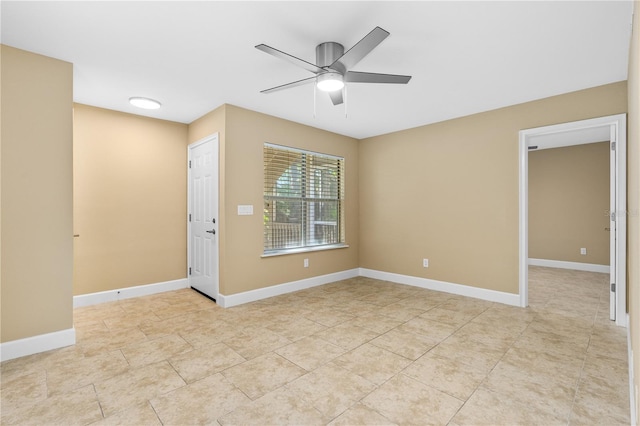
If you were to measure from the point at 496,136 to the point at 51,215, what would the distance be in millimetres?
4826

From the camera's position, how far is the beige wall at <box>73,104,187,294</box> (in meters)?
3.71

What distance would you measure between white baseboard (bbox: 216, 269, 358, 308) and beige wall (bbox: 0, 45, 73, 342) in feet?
4.93

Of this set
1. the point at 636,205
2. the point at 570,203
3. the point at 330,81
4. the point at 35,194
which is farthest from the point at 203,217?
the point at 570,203

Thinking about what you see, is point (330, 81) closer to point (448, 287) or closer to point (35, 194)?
point (35, 194)

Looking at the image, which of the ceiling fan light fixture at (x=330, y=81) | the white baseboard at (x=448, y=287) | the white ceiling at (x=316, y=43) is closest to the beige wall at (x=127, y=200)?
the white ceiling at (x=316, y=43)

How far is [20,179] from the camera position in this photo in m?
2.44

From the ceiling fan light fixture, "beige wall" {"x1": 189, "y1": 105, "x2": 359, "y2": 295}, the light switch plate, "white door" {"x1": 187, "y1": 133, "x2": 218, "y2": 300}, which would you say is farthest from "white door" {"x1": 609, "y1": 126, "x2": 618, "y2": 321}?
"white door" {"x1": 187, "y1": 133, "x2": 218, "y2": 300}

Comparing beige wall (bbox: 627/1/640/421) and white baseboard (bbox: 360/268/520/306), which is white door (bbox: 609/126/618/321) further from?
beige wall (bbox: 627/1/640/421)

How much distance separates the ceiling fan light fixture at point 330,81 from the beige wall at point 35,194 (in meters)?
2.25

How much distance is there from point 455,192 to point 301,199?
223 centimetres

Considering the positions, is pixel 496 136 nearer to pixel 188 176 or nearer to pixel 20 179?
pixel 188 176

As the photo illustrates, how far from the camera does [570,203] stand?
6.01 metres

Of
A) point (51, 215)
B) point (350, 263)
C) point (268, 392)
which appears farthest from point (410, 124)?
point (51, 215)

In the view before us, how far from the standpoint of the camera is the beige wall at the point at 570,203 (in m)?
5.66
